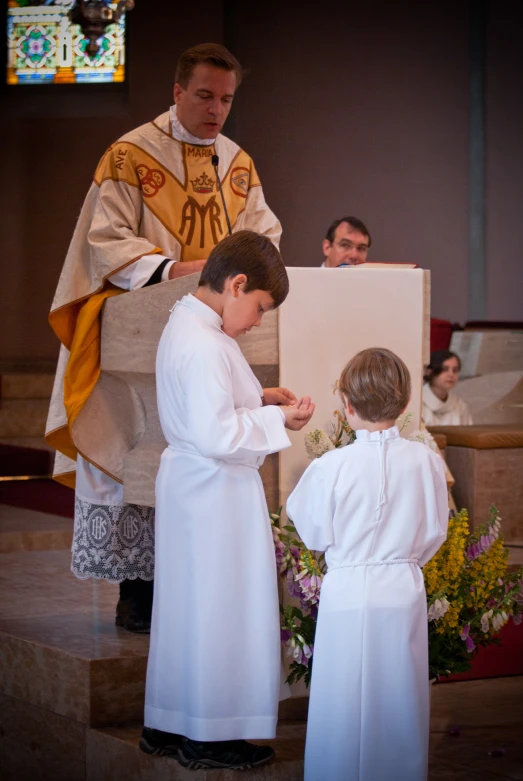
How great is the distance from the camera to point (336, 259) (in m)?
6.69

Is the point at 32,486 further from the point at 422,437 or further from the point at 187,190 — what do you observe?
the point at 422,437

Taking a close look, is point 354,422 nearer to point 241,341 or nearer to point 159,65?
point 241,341

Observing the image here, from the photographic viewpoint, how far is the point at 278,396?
326cm

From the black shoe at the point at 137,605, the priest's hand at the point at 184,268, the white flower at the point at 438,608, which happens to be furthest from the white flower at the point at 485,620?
the priest's hand at the point at 184,268

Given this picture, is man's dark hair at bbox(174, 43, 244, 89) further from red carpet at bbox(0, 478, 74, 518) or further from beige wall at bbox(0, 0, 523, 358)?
beige wall at bbox(0, 0, 523, 358)

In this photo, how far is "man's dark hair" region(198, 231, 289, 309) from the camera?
9.78 feet

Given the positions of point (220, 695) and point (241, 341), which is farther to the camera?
point (241, 341)

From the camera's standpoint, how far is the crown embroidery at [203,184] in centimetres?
394

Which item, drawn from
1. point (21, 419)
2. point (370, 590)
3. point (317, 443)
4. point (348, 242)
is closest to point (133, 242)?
point (317, 443)

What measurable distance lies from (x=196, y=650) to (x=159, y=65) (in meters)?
8.02

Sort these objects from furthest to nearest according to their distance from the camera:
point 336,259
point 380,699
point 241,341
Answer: point 336,259 → point 241,341 → point 380,699

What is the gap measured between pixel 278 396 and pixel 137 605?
1.08 metres

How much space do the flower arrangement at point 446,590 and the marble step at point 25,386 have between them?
20.4 ft

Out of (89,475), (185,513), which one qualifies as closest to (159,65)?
(89,475)
